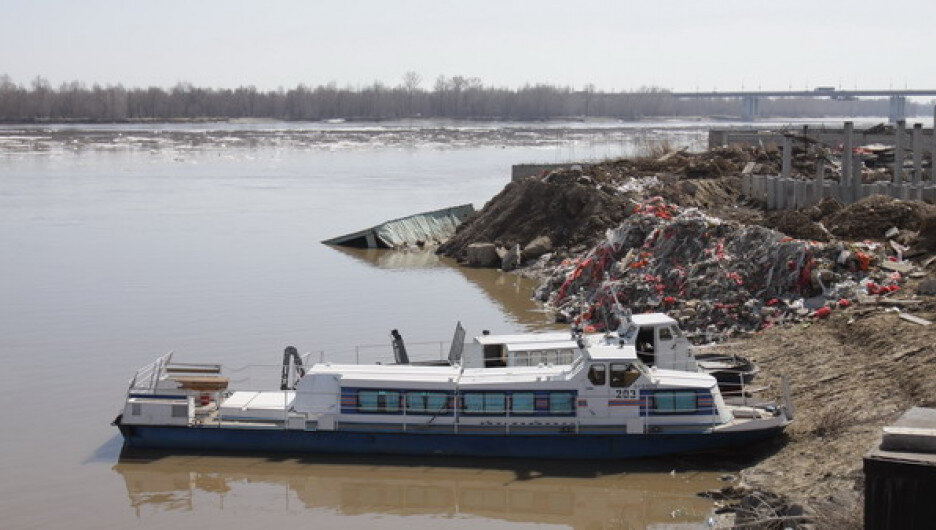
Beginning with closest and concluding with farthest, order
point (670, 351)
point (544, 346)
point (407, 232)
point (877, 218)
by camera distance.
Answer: point (670, 351)
point (544, 346)
point (877, 218)
point (407, 232)

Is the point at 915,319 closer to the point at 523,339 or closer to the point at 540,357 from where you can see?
the point at 540,357

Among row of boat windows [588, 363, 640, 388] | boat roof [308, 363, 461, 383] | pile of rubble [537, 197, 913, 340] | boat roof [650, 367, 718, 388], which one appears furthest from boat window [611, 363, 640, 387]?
pile of rubble [537, 197, 913, 340]

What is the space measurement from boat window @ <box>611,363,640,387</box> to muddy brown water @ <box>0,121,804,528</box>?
156cm

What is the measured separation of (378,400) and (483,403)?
6.59 feet

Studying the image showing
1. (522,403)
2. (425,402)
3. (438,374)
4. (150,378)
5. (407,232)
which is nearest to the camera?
(522,403)

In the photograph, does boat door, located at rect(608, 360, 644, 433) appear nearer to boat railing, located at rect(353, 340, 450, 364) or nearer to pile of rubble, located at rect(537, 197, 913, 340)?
→ pile of rubble, located at rect(537, 197, 913, 340)

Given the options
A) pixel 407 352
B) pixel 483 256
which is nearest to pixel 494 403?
pixel 407 352

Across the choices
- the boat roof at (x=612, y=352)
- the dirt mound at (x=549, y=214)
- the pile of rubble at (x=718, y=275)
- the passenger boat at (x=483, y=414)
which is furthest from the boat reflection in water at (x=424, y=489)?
the dirt mound at (x=549, y=214)

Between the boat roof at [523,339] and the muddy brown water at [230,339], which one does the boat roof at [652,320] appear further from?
the muddy brown water at [230,339]

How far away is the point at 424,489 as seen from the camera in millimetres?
20406

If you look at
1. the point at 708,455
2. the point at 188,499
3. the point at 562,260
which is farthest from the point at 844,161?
the point at 188,499

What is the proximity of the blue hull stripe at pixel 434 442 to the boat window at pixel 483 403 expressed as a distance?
47 centimetres

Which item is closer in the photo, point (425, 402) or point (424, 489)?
point (424, 489)

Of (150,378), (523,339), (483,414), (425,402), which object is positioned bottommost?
(483,414)
